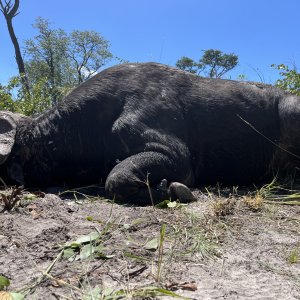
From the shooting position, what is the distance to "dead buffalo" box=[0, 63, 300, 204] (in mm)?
4605

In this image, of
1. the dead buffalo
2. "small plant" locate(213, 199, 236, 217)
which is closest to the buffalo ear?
the dead buffalo

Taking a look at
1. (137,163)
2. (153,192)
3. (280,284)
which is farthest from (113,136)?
(280,284)

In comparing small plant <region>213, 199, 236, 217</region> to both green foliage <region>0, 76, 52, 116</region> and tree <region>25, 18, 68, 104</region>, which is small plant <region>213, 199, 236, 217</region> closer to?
green foliage <region>0, 76, 52, 116</region>

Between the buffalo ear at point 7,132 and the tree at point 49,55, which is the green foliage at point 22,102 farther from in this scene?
the tree at point 49,55

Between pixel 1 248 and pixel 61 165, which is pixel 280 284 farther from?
pixel 61 165

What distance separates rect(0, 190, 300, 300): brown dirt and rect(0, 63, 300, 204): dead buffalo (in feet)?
3.48

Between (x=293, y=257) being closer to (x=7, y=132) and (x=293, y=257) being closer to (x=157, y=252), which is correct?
(x=157, y=252)

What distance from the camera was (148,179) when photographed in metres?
4.29

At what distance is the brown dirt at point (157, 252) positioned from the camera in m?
2.12

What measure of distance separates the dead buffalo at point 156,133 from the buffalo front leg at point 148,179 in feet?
0.04

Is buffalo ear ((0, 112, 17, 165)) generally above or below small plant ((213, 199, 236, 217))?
above

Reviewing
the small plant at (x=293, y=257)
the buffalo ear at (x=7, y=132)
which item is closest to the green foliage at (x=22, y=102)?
the buffalo ear at (x=7, y=132)

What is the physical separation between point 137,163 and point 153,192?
0.33m

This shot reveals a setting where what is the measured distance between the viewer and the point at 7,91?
1024 centimetres
